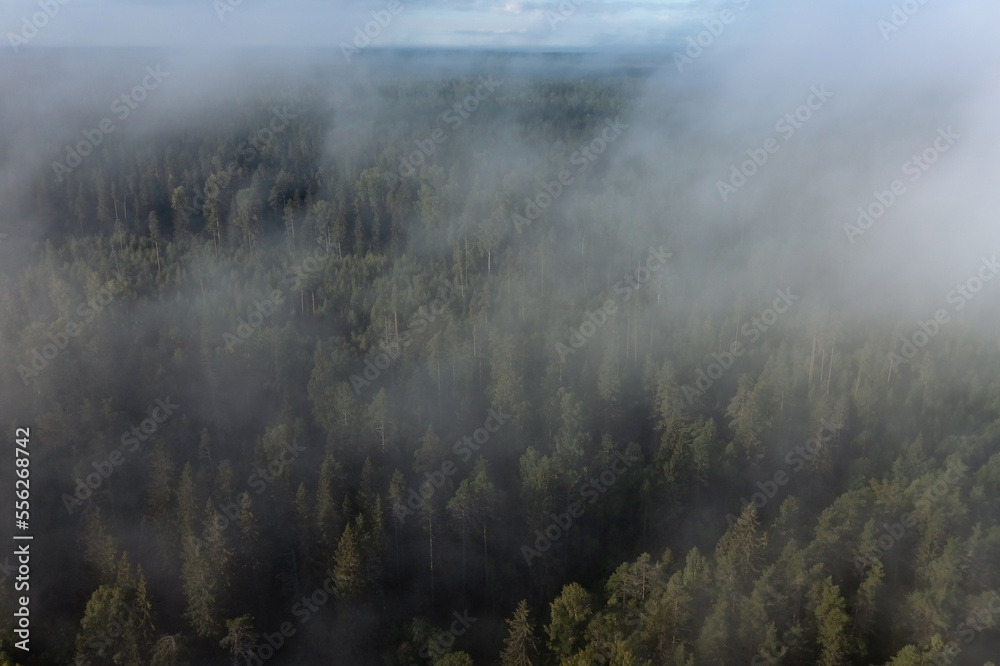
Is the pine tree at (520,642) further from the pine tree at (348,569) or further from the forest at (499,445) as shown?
the pine tree at (348,569)

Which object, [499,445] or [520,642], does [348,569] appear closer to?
[520,642]

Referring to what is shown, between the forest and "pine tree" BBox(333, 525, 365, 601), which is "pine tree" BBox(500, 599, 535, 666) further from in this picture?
"pine tree" BBox(333, 525, 365, 601)

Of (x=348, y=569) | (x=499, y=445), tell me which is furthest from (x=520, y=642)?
(x=499, y=445)

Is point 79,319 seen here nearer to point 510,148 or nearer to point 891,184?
point 510,148

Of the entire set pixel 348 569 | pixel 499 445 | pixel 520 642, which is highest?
pixel 499 445

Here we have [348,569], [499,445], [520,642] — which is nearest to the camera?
[520,642]

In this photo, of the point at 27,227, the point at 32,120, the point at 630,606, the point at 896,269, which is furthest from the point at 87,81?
the point at 630,606

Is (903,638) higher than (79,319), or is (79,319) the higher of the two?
(79,319)

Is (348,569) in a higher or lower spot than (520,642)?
higher

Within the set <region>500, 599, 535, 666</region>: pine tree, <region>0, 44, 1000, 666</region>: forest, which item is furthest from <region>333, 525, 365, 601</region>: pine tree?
<region>500, 599, 535, 666</region>: pine tree
